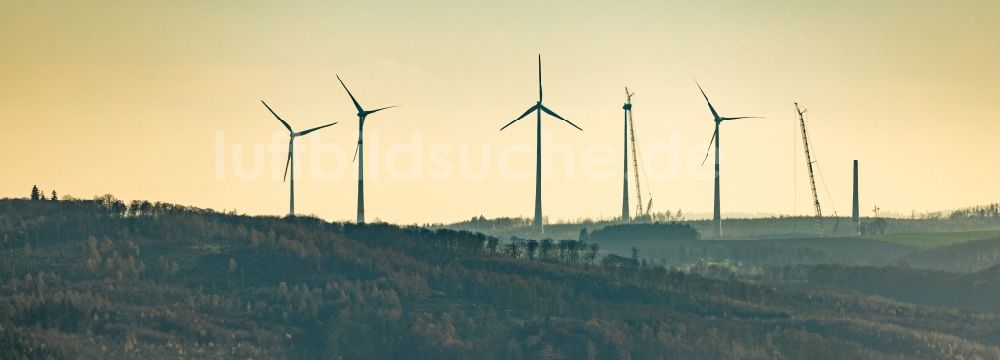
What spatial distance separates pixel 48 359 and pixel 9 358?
410 centimetres

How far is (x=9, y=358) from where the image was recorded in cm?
19950

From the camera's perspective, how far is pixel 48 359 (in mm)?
199875
